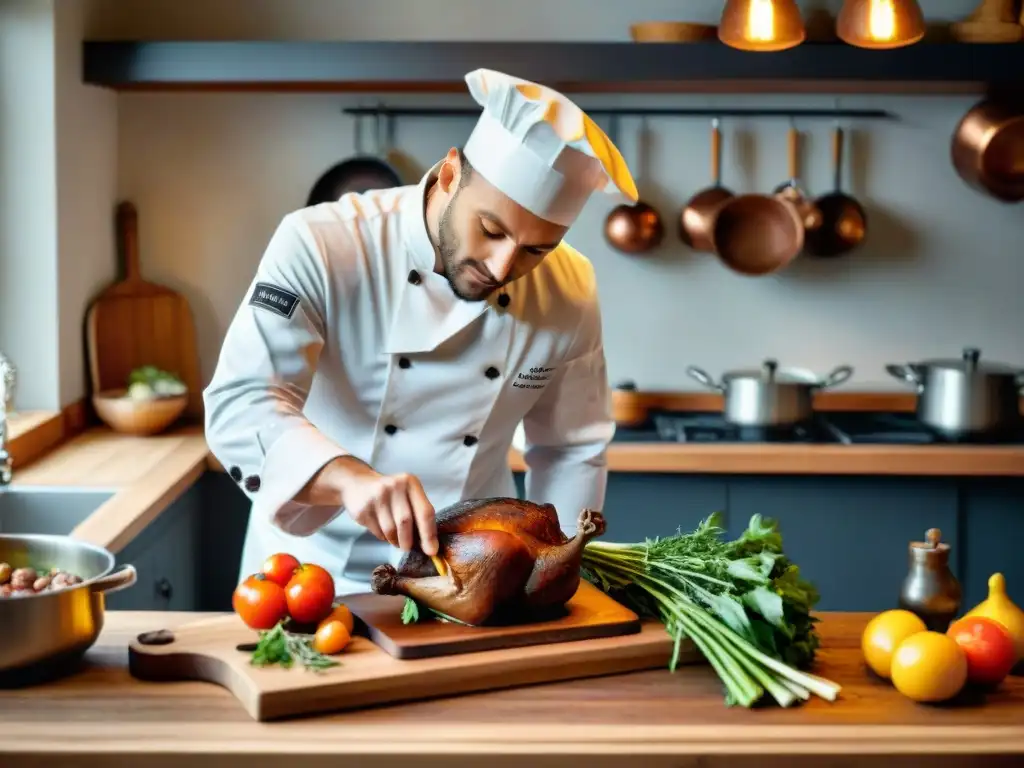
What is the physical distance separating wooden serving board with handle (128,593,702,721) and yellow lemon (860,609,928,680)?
0.23 m

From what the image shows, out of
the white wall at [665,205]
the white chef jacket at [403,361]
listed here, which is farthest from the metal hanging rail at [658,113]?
the white chef jacket at [403,361]

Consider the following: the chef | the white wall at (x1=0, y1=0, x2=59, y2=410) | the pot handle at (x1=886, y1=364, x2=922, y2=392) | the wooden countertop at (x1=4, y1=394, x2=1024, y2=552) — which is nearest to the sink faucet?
the wooden countertop at (x1=4, y1=394, x2=1024, y2=552)

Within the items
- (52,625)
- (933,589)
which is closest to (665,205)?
(933,589)

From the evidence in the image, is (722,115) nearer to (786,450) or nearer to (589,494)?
(786,450)

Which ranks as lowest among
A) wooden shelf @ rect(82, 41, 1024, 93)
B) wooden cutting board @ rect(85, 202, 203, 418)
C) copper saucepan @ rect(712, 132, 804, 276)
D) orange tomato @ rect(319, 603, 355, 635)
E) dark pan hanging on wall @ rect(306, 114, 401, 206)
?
orange tomato @ rect(319, 603, 355, 635)

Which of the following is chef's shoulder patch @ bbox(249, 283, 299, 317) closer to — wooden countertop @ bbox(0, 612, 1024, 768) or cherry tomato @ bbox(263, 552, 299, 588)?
cherry tomato @ bbox(263, 552, 299, 588)

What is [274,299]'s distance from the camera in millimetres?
1980

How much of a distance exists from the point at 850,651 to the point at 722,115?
7.89 ft

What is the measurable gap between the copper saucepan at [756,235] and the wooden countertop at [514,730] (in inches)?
90.3

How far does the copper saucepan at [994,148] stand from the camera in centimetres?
372

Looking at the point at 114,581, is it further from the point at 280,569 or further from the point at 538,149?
the point at 538,149

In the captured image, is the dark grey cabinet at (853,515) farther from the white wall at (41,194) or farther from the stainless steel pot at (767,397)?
the white wall at (41,194)

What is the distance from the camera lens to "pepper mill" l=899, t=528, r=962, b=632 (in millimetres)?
1727

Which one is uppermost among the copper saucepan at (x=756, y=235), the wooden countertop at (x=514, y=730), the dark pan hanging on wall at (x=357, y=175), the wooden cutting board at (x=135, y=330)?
the dark pan hanging on wall at (x=357, y=175)
